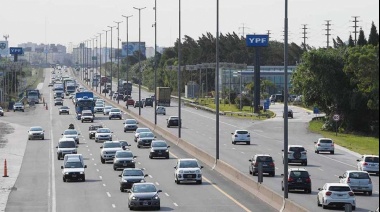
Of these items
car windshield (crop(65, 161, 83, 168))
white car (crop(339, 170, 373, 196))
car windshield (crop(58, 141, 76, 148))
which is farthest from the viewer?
car windshield (crop(58, 141, 76, 148))

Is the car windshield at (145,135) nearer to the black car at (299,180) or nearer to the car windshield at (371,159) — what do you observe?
the car windshield at (371,159)

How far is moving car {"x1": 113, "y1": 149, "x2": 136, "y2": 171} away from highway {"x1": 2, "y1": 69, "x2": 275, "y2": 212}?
1.71ft

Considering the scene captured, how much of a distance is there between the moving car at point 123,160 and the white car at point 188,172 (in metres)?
7.96

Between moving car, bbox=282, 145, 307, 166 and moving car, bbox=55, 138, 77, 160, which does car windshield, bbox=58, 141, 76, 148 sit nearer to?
moving car, bbox=55, 138, 77, 160

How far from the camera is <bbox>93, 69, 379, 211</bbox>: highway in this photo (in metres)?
52.3

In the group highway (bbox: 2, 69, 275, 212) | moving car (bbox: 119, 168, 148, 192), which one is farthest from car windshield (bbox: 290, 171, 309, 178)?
moving car (bbox: 119, 168, 148, 192)

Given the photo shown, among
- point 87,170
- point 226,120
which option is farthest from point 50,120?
point 87,170

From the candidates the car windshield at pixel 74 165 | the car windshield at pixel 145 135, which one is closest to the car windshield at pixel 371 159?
the car windshield at pixel 74 165

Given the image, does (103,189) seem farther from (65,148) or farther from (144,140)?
(144,140)

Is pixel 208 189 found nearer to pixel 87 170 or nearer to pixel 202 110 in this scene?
Answer: pixel 87 170

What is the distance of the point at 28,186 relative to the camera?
185 feet

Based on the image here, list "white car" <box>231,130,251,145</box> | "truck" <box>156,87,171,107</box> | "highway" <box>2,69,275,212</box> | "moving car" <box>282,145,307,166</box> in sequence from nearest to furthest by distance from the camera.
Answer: "highway" <box>2,69,275,212</box> → "moving car" <box>282,145,307,166</box> → "white car" <box>231,130,251,145</box> → "truck" <box>156,87,171,107</box>

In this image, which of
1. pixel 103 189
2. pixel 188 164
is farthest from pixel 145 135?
pixel 103 189

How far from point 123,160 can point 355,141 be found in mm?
36215
